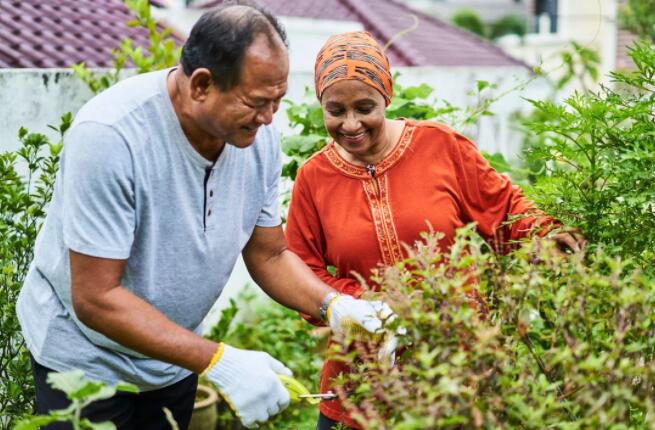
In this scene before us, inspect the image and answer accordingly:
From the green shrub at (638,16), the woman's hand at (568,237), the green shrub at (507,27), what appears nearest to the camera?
the woman's hand at (568,237)

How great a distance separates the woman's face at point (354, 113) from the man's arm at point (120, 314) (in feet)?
2.74

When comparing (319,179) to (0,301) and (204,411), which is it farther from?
(204,411)

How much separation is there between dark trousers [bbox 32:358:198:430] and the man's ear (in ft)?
2.86

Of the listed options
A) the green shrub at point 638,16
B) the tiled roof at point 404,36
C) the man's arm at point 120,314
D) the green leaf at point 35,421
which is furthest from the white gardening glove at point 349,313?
the green shrub at point 638,16

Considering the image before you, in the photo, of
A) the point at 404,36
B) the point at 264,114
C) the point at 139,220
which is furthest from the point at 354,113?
the point at 404,36

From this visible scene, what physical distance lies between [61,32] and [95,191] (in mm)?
5128

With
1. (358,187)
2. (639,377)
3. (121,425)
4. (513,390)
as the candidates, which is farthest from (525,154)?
(121,425)

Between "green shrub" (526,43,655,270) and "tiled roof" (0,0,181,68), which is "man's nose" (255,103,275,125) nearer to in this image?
"green shrub" (526,43,655,270)

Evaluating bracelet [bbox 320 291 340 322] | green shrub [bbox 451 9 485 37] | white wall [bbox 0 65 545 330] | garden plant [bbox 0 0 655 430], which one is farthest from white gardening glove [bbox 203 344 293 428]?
green shrub [bbox 451 9 485 37]

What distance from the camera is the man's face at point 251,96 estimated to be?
6.72 ft

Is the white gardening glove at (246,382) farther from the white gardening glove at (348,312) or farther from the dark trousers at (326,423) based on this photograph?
the dark trousers at (326,423)

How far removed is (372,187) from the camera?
2.63 metres

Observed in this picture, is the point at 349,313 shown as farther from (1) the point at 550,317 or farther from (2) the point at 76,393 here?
(2) the point at 76,393

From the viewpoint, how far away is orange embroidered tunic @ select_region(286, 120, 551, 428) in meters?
2.56
